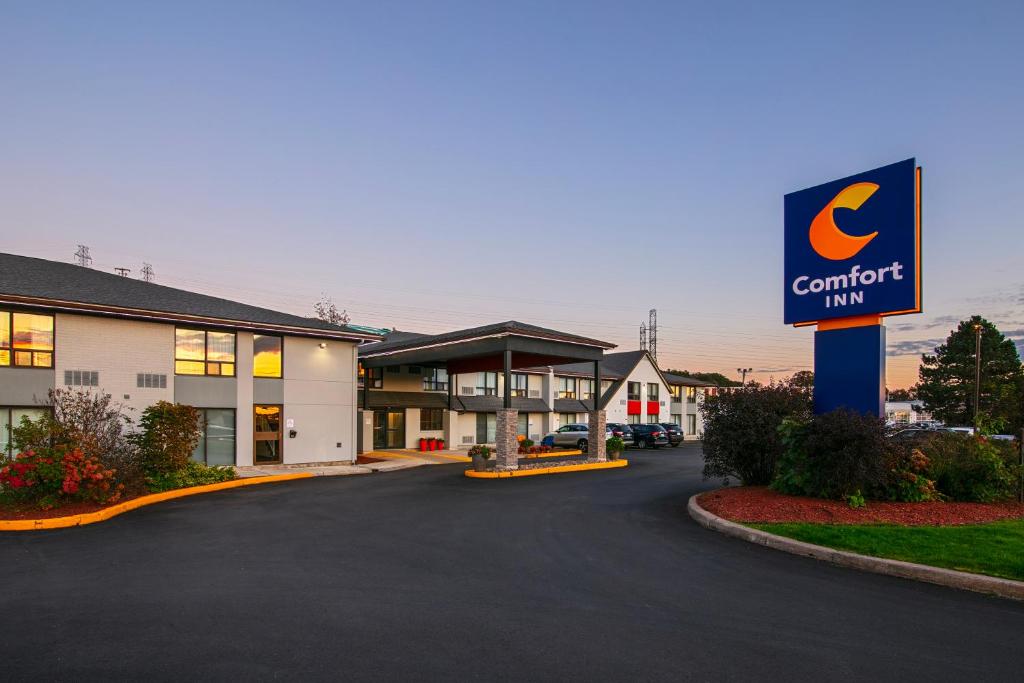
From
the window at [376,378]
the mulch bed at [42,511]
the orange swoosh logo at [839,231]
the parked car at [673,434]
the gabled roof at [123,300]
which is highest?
the orange swoosh logo at [839,231]

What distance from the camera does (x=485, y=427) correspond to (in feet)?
121

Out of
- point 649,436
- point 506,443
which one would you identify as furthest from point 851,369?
point 649,436

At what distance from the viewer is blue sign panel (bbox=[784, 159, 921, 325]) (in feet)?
41.7

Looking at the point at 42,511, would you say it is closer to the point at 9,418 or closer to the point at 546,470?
the point at 9,418

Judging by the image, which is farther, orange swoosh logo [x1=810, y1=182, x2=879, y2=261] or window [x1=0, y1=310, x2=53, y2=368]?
window [x1=0, y1=310, x2=53, y2=368]

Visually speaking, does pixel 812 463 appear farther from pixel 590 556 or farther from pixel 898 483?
pixel 590 556

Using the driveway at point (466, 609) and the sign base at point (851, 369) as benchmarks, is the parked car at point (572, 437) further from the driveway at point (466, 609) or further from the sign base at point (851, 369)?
the driveway at point (466, 609)

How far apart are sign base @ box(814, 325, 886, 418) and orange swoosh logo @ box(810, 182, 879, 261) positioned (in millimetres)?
1796

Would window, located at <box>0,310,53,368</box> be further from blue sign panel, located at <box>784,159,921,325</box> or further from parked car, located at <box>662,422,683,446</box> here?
parked car, located at <box>662,422,683,446</box>

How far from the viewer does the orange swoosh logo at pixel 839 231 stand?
13.5m

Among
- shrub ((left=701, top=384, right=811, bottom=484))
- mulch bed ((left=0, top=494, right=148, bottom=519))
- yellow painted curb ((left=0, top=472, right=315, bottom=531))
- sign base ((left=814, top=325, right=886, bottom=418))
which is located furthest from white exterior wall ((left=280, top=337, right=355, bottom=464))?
sign base ((left=814, top=325, right=886, bottom=418))

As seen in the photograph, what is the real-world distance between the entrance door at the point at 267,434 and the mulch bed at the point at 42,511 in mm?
9407

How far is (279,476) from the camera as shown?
64.1 feet

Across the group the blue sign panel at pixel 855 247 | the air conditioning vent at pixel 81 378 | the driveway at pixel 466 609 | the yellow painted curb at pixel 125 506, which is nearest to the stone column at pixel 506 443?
the yellow painted curb at pixel 125 506
